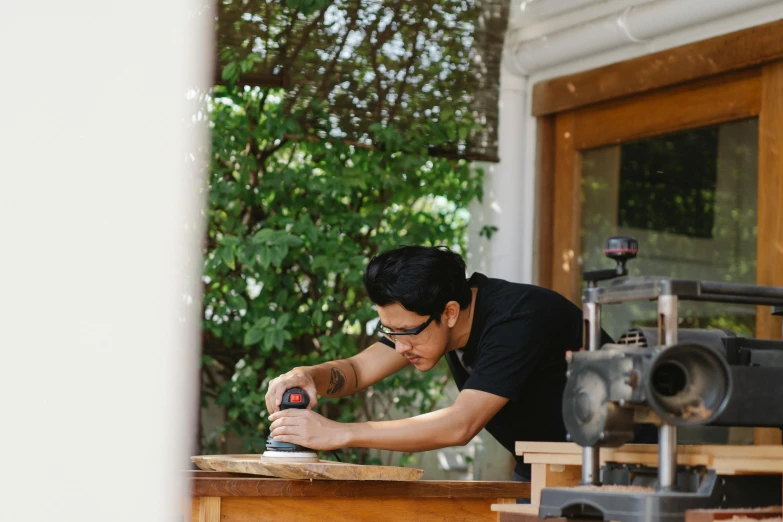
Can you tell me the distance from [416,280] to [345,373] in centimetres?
59

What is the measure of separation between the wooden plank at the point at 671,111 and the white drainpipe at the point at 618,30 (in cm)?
24

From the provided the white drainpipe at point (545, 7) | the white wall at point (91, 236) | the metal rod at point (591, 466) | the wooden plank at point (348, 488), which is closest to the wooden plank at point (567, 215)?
the white drainpipe at point (545, 7)

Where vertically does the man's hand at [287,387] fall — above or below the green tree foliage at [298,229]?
below

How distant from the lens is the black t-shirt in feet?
8.93

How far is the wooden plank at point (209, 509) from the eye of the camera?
2.38 metres

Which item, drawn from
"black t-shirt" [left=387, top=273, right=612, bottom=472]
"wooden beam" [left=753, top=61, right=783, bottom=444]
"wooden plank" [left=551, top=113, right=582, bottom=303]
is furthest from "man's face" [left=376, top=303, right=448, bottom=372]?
"wooden plank" [left=551, top=113, right=582, bottom=303]

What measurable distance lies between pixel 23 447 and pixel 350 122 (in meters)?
1.96

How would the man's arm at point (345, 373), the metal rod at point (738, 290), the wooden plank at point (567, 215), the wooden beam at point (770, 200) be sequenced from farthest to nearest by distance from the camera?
the wooden plank at point (567, 215)
the wooden beam at point (770, 200)
the man's arm at point (345, 373)
the metal rod at point (738, 290)

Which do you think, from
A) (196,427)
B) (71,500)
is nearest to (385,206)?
(196,427)

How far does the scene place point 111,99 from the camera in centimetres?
439

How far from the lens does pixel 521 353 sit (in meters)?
2.74

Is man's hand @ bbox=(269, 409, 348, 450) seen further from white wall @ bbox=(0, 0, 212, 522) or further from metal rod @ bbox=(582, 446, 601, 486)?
white wall @ bbox=(0, 0, 212, 522)

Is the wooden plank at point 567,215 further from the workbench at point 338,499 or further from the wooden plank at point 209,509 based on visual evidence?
the wooden plank at point 209,509

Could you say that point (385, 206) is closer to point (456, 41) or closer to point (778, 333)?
point (456, 41)
